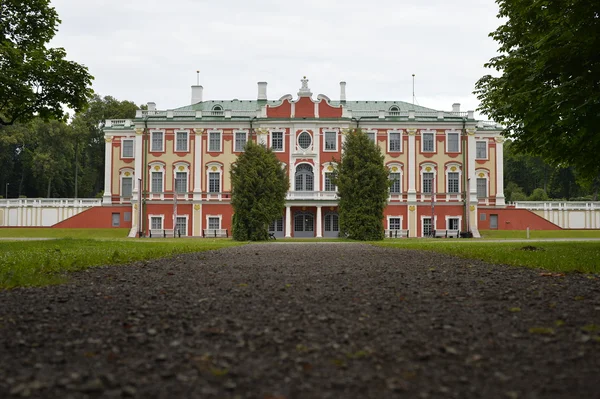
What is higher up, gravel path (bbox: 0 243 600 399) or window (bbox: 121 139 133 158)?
window (bbox: 121 139 133 158)

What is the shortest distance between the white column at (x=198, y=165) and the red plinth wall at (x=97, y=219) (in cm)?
625

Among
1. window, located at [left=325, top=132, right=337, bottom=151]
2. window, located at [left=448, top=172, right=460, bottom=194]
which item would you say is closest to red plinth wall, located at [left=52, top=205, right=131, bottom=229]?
window, located at [left=325, top=132, right=337, bottom=151]

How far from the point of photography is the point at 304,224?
4703 cm

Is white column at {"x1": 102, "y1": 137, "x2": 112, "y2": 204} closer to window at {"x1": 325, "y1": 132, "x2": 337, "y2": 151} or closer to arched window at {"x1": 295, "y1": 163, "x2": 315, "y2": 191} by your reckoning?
arched window at {"x1": 295, "y1": 163, "x2": 315, "y2": 191}

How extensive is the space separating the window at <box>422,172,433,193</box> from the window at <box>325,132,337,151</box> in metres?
8.29

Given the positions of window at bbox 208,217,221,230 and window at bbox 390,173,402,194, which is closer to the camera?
window at bbox 208,217,221,230

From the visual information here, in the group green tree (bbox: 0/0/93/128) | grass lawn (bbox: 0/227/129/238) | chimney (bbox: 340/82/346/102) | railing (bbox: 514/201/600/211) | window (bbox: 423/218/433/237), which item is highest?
chimney (bbox: 340/82/346/102)

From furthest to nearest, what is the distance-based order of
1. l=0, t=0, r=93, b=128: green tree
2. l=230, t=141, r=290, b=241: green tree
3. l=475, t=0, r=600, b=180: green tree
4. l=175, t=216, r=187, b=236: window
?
l=175, t=216, r=187, b=236: window
l=230, t=141, r=290, b=241: green tree
l=0, t=0, r=93, b=128: green tree
l=475, t=0, r=600, b=180: green tree

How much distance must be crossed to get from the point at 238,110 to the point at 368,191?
22.9 m

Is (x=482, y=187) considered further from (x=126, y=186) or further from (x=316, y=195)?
(x=126, y=186)

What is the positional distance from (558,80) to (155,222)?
3805cm

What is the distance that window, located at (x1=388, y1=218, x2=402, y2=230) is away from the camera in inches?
1893

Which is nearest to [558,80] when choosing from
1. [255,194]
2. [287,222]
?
[255,194]

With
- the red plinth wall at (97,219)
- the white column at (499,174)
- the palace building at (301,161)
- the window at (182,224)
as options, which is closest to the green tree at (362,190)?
the palace building at (301,161)
